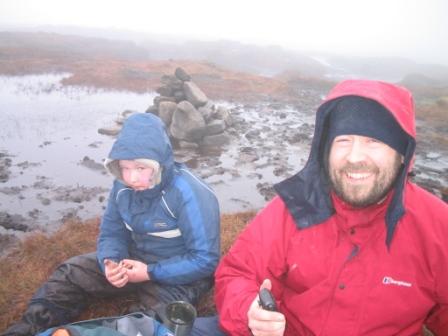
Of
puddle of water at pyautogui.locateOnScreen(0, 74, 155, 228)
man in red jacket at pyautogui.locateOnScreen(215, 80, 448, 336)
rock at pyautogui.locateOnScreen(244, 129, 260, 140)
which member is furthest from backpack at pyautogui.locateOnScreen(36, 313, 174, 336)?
rock at pyautogui.locateOnScreen(244, 129, 260, 140)

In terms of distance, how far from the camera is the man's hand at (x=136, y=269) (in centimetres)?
409

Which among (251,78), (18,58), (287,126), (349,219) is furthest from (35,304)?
(18,58)

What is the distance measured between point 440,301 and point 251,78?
40.9 meters

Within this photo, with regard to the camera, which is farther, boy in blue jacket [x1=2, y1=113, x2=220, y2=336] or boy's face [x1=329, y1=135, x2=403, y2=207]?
boy in blue jacket [x1=2, y1=113, x2=220, y2=336]

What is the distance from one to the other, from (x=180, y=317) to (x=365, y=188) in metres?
1.82

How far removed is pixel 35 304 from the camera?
4117 millimetres

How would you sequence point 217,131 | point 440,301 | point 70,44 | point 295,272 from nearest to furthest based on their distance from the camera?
point 440,301 → point 295,272 → point 217,131 → point 70,44

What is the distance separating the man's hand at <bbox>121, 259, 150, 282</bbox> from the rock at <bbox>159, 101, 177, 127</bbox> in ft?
44.7

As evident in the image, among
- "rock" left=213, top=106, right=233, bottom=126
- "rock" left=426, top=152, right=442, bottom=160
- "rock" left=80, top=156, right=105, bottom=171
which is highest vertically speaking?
"rock" left=213, top=106, right=233, bottom=126

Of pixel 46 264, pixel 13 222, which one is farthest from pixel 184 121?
pixel 46 264

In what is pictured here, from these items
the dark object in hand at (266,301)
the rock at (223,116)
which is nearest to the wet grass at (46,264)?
the dark object in hand at (266,301)

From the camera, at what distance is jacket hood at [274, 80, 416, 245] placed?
104 inches

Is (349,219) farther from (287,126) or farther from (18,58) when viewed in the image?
(18,58)

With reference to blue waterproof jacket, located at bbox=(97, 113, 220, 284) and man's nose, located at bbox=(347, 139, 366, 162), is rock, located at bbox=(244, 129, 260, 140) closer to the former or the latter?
blue waterproof jacket, located at bbox=(97, 113, 220, 284)
